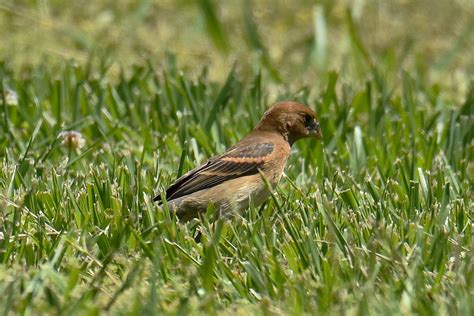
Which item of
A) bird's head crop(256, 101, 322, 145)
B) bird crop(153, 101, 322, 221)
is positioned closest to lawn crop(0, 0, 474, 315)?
bird crop(153, 101, 322, 221)

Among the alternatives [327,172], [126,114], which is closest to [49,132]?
[126,114]

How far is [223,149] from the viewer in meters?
5.87

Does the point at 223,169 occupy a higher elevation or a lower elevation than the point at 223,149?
higher

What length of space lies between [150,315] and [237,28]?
5748 mm

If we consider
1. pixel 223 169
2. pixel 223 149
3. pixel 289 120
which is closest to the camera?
pixel 223 169

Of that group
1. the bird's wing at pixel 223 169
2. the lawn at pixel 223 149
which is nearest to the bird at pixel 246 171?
the bird's wing at pixel 223 169

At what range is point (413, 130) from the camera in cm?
598

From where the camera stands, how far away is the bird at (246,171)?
482 cm

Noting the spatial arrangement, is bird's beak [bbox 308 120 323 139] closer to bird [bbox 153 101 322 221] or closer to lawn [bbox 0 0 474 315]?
bird [bbox 153 101 322 221]

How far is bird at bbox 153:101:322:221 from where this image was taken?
4.82m

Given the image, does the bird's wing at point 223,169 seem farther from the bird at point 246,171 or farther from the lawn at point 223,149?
the lawn at point 223,149

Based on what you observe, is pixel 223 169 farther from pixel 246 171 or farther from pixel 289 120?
pixel 289 120

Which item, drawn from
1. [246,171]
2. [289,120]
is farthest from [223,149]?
[246,171]

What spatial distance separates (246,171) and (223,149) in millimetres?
859
